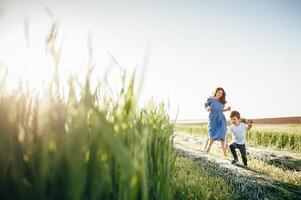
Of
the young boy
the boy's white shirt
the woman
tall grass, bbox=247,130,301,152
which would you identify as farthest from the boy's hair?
tall grass, bbox=247,130,301,152

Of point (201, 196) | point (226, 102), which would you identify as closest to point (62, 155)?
point (201, 196)

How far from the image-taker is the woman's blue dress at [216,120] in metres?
8.80

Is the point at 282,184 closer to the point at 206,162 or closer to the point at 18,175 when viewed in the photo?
the point at 206,162

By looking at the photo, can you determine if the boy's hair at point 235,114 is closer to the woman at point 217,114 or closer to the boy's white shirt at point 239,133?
the boy's white shirt at point 239,133

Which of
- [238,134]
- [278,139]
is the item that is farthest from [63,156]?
[278,139]

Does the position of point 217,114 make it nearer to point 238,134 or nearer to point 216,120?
point 216,120

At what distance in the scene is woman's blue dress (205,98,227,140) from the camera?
880 cm

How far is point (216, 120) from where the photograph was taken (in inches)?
350

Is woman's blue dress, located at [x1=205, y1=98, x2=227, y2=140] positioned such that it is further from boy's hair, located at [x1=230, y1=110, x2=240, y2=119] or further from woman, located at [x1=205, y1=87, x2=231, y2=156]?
boy's hair, located at [x1=230, y1=110, x2=240, y2=119]

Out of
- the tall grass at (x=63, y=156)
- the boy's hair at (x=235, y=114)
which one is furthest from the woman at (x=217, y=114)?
the tall grass at (x=63, y=156)

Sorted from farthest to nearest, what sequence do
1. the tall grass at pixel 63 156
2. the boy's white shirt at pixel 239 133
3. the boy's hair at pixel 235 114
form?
the boy's hair at pixel 235 114, the boy's white shirt at pixel 239 133, the tall grass at pixel 63 156

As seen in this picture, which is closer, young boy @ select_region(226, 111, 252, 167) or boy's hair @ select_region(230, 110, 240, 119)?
young boy @ select_region(226, 111, 252, 167)

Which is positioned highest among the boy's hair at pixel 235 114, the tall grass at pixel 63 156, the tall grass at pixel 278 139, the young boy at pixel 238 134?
the tall grass at pixel 63 156

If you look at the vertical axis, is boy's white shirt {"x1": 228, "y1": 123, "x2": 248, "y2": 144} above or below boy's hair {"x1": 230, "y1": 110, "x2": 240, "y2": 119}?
below
